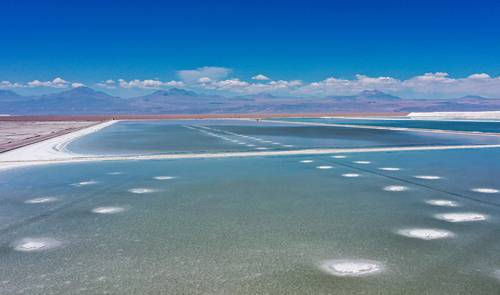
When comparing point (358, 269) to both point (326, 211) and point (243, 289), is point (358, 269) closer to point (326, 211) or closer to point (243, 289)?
point (243, 289)

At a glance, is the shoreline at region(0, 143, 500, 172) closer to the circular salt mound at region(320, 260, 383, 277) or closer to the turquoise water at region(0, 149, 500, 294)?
the turquoise water at region(0, 149, 500, 294)

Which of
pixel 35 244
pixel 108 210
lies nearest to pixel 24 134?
pixel 108 210

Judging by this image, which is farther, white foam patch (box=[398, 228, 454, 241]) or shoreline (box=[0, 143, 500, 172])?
shoreline (box=[0, 143, 500, 172])

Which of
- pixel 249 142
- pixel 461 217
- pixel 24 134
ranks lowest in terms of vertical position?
pixel 24 134

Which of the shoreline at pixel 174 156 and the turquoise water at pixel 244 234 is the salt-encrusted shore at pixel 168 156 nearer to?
the shoreline at pixel 174 156

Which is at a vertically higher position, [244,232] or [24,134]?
[244,232]

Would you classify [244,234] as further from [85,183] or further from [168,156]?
[168,156]

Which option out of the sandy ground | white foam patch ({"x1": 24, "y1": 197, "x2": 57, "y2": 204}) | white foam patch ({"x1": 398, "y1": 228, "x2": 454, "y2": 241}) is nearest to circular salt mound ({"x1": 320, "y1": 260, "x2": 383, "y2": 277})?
white foam patch ({"x1": 398, "y1": 228, "x2": 454, "y2": 241})

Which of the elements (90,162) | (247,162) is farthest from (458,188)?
(90,162)
